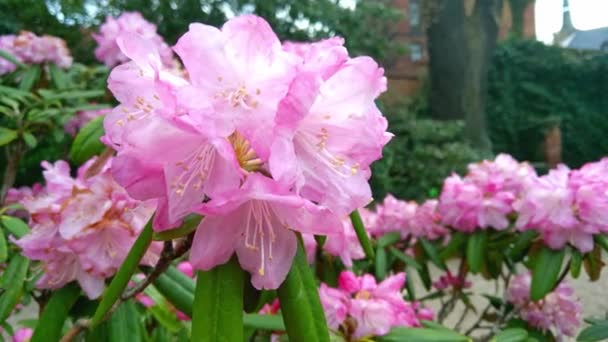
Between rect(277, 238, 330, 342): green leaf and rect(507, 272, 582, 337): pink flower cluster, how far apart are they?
895 millimetres

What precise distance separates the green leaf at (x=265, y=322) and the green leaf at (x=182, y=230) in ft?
0.97

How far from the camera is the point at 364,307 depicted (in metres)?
0.81

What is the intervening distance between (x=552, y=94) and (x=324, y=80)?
899 centimetres

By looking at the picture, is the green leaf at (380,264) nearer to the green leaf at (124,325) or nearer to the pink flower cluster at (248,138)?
the green leaf at (124,325)

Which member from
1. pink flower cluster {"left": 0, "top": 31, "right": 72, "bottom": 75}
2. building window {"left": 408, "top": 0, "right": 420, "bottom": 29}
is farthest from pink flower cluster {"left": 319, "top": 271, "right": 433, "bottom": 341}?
building window {"left": 408, "top": 0, "right": 420, "bottom": 29}

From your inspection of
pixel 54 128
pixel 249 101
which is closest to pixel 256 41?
pixel 249 101

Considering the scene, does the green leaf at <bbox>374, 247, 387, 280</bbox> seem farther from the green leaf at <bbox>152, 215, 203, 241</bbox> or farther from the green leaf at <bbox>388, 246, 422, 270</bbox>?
the green leaf at <bbox>152, 215, 203, 241</bbox>

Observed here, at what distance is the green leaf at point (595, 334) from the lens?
86 centimetres

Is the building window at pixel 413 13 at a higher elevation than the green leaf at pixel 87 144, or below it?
higher

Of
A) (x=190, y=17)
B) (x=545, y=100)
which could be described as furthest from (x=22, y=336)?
(x=545, y=100)

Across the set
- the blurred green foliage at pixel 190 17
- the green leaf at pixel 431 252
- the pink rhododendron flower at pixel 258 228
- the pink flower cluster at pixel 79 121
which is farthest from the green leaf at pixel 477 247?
the blurred green foliage at pixel 190 17

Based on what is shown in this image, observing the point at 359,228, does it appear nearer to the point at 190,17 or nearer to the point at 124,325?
the point at 124,325

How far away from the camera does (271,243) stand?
1.65ft

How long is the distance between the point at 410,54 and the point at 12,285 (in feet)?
34.7
